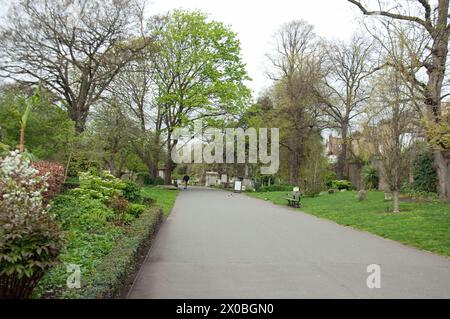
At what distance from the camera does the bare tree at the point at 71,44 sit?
2641cm

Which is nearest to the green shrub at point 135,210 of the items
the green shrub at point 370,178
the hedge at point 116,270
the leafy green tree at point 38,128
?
the hedge at point 116,270

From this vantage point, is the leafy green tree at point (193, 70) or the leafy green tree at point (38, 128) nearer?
the leafy green tree at point (38, 128)

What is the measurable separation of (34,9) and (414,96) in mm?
23410

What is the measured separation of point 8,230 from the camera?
4484 mm

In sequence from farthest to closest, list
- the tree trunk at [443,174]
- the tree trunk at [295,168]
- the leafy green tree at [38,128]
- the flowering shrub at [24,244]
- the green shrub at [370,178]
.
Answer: the tree trunk at [295,168]
the green shrub at [370,178]
the leafy green tree at [38,128]
the tree trunk at [443,174]
the flowering shrub at [24,244]

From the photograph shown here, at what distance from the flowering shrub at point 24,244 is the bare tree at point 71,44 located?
81.1 feet

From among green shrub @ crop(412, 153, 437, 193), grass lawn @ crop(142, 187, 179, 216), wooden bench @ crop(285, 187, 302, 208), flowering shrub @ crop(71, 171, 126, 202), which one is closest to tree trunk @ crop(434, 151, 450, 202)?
green shrub @ crop(412, 153, 437, 193)

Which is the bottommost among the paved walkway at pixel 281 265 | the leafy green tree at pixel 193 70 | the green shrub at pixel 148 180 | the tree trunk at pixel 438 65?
the paved walkway at pixel 281 265

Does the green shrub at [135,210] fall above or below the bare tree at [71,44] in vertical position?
below

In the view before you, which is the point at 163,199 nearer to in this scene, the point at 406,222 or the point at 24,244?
the point at 406,222

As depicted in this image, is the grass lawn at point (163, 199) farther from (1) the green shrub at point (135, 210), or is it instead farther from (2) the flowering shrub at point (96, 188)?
(1) the green shrub at point (135, 210)

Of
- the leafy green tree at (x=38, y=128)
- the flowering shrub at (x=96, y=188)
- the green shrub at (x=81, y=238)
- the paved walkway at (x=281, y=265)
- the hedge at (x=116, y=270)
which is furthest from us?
the leafy green tree at (x=38, y=128)
